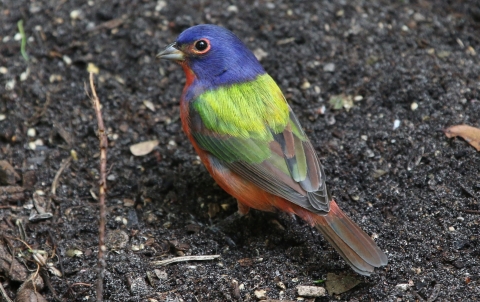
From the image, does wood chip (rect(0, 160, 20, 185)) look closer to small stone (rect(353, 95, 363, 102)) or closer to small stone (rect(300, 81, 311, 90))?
small stone (rect(300, 81, 311, 90))

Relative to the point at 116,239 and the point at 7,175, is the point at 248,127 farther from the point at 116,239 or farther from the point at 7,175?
the point at 7,175

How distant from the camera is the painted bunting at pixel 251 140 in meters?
4.47

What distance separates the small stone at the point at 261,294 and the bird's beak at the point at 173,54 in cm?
194

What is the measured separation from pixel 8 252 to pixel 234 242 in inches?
64.2

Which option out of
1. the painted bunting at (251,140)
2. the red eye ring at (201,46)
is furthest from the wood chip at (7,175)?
the red eye ring at (201,46)

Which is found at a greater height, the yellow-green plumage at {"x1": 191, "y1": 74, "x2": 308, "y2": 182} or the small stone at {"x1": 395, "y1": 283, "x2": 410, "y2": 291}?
the yellow-green plumage at {"x1": 191, "y1": 74, "x2": 308, "y2": 182}

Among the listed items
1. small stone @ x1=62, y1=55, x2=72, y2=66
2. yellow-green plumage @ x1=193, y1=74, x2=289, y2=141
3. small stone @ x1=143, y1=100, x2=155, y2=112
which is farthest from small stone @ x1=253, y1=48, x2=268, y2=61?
small stone @ x1=62, y1=55, x2=72, y2=66

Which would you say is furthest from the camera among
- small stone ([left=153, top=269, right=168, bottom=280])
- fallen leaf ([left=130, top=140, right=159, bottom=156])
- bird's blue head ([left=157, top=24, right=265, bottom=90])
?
fallen leaf ([left=130, top=140, right=159, bottom=156])

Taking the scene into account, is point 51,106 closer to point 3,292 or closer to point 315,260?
point 3,292

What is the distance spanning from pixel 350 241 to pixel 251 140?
1.04 metres

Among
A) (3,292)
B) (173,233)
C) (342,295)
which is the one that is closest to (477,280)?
(342,295)

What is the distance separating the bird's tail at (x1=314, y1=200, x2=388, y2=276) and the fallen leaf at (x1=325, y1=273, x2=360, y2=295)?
0.44ft

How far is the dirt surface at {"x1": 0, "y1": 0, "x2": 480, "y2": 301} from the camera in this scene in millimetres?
4453

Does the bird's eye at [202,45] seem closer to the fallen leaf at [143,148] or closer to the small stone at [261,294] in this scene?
the fallen leaf at [143,148]
